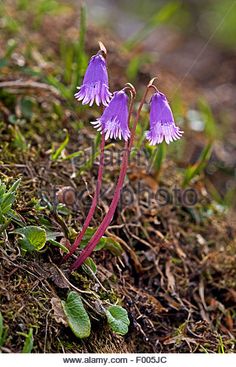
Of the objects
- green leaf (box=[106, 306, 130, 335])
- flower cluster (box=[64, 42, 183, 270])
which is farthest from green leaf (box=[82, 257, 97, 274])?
flower cluster (box=[64, 42, 183, 270])

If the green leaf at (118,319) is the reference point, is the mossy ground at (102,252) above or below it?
above

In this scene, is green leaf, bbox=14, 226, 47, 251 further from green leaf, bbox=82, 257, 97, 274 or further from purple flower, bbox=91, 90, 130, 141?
purple flower, bbox=91, 90, 130, 141

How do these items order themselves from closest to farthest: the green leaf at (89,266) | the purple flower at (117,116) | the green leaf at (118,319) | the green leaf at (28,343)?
the green leaf at (28,343), the purple flower at (117,116), the green leaf at (118,319), the green leaf at (89,266)

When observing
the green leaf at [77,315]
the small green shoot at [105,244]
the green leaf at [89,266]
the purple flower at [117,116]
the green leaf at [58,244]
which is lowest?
the green leaf at [77,315]

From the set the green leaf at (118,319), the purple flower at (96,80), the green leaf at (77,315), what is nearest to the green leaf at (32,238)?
the green leaf at (77,315)

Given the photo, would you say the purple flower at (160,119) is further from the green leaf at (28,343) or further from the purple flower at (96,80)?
the green leaf at (28,343)

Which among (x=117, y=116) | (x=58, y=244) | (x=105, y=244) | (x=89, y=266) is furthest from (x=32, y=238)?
(x=117, y=116)
